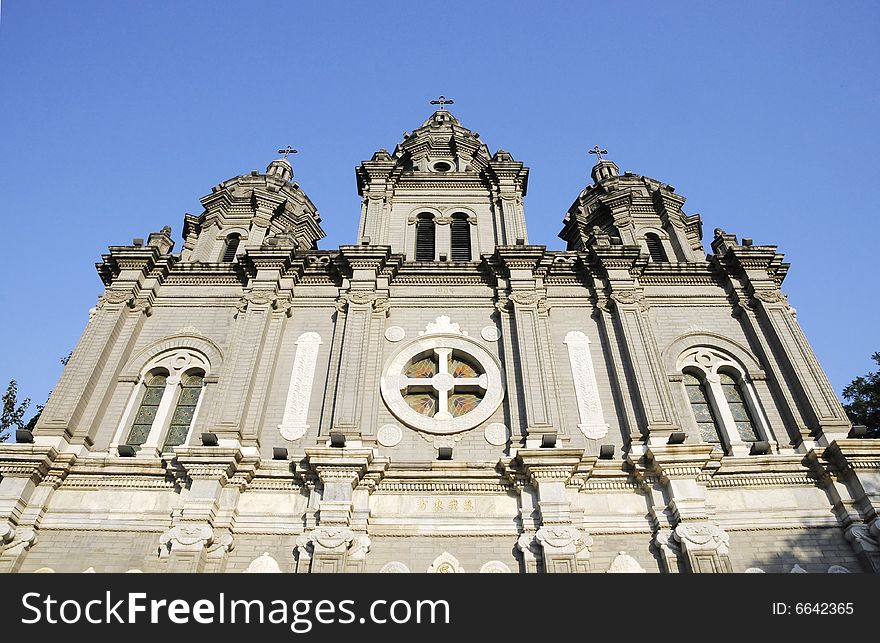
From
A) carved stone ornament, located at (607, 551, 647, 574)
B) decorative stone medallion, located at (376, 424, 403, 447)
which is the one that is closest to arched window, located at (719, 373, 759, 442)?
carved stone ornament, located at (607, 551, 647, 574)

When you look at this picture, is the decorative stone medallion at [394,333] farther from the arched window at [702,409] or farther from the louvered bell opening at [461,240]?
the arched window at [702,409]

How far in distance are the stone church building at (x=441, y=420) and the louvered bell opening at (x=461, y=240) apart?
0.11 m

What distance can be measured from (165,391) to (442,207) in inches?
447

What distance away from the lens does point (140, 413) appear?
15.8 m

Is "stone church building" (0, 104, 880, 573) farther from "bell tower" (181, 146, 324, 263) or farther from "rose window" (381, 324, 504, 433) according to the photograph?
"bell tower" (181, 146, 324, 263)

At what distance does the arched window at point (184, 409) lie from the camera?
49.9ft

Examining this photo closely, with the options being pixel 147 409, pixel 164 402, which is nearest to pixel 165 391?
pixel 164 402

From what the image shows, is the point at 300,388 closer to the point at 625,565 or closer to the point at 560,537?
the point at 560,537

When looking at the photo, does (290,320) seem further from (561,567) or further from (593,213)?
(593,213)

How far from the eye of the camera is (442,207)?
22422 mm

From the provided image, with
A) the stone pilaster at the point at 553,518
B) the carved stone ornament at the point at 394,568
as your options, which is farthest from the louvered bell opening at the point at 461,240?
the carved stone ornament at the point at 394,568

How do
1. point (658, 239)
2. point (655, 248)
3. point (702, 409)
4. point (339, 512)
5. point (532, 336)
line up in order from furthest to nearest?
point (658, 239) < point (655, 248) < point (532, 336) < point (702, 409) < point (339, 512)
